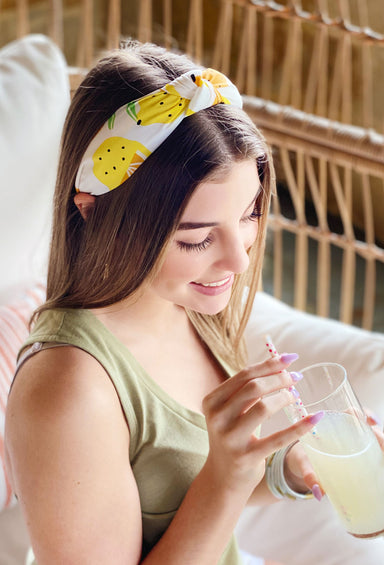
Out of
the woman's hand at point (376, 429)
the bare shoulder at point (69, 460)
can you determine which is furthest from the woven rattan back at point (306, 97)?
the bare shoulder at point (69, 460)

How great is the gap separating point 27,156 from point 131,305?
Result: 0.59m

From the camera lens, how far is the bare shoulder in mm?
772

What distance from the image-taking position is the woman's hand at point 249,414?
74cm

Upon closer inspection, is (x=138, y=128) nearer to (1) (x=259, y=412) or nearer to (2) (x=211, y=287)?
(2) (x=211, y=287)

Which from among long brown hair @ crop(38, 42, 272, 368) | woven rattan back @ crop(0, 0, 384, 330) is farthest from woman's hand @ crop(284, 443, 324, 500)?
woven rattan back @ crop(0, 0, 384, 330)

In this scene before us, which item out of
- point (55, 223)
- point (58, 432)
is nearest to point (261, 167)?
point (55, 223)

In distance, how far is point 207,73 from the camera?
0.82m

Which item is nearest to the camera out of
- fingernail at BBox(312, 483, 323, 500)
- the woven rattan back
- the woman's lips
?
the woman's lips

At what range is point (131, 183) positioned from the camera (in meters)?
0.77

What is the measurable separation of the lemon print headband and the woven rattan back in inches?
25.7

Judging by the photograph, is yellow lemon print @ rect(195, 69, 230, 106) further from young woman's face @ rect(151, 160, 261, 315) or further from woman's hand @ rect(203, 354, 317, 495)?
woman's hand @ rect(203, 354, 317, 495)

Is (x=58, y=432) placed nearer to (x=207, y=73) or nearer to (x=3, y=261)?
(x=207, y=73)

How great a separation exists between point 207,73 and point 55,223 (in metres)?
0.24

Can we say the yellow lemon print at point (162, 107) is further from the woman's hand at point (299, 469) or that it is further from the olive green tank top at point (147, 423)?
the woman's hand at point (299, 469)
